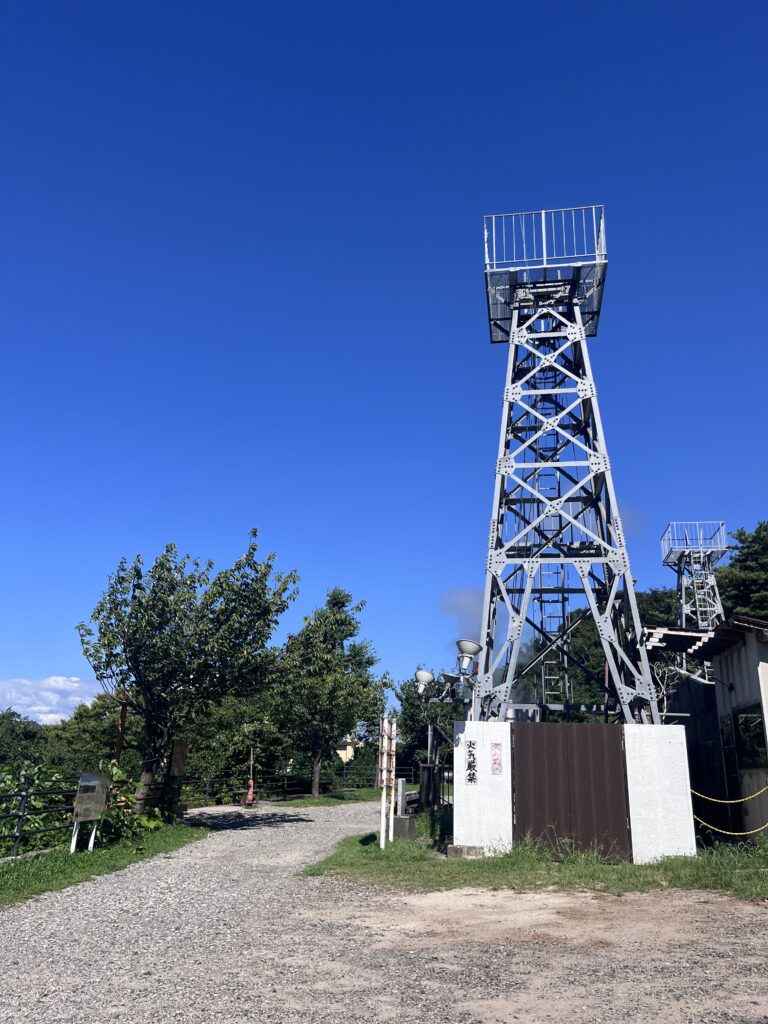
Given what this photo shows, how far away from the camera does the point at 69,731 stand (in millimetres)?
42750

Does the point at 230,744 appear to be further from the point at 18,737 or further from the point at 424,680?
the point at 18,737

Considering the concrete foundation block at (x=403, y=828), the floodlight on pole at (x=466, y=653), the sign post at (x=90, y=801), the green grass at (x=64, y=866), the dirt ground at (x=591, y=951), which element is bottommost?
the green grass at (x=64, y=866)

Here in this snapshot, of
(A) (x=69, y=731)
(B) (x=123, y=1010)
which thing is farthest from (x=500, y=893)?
(A) (x=69, y=731)

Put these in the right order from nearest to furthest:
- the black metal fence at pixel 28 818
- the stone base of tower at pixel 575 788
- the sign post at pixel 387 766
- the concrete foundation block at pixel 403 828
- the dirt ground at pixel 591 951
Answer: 1. the dirt ground at pixel 591 951
2. the black metal fence at pixel 28 818
3. the stone base of tower at pixel 575 788
4. the sign post at pixel 387 766
5. the concrete foundation block at pixel 403 828

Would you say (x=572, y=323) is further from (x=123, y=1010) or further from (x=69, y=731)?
(x=69, y=731)

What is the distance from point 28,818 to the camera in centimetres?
1210

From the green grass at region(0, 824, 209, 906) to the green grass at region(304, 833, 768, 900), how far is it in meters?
3.23

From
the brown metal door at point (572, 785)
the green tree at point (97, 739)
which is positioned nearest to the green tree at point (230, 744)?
the green tree at point (97, 739)

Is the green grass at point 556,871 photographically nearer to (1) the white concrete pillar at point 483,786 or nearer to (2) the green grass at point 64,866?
(1) the white concrete pillar at point 483,786

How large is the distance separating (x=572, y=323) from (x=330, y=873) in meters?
13.2

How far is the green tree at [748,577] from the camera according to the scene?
35062 mm

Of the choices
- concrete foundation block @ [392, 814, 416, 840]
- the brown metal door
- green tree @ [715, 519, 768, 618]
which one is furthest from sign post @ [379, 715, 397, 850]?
green tree @ [715, 519, 768, 618]

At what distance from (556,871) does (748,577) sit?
29.7 meters

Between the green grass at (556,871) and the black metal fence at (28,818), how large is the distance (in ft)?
14.3
